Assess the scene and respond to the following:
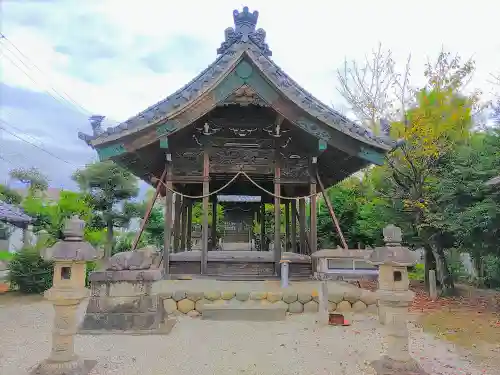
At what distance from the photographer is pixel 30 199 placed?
16.0 m

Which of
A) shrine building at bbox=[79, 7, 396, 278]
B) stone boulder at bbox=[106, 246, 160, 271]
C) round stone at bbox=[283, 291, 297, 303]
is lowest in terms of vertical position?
round stone at bbox=[283, 291, 297, 303]

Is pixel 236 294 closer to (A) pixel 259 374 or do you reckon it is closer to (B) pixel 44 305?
(A) pixel 259 374

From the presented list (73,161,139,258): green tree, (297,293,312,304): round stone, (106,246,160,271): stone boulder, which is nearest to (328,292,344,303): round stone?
(297,293,312,304): round stone

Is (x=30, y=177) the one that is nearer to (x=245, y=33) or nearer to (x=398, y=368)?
(x=245, y=33)

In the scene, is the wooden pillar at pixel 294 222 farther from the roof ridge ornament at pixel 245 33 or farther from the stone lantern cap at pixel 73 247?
the stone lantern cap at pixel 73 247

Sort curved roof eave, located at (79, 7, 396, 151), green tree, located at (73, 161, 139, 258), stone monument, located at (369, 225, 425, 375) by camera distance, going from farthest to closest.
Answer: green tree, located at (73, 161, 139, 258)
curved roof eave, located at (79, 7, 396, 151)
stone monument, located at (369, 225, 425, 375)

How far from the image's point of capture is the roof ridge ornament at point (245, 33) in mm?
8625

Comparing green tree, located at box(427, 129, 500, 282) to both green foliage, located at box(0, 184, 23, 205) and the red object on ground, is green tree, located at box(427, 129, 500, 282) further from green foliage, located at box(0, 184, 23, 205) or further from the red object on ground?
green foliage, located at box(0, 184, 23, 205)

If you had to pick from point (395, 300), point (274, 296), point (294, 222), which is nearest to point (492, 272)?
point (294, 222)

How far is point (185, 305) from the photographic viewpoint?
23.1 feet

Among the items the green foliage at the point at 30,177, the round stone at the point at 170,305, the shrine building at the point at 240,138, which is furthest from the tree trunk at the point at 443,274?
the green foliage at the point at 30,177

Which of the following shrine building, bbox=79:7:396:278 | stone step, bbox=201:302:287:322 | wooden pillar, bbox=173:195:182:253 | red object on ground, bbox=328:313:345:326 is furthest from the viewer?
wooden pillar, bbox=173:195:182:253

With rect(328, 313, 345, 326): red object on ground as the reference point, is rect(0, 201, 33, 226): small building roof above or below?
above

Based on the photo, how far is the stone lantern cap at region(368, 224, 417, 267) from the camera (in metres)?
4.43
